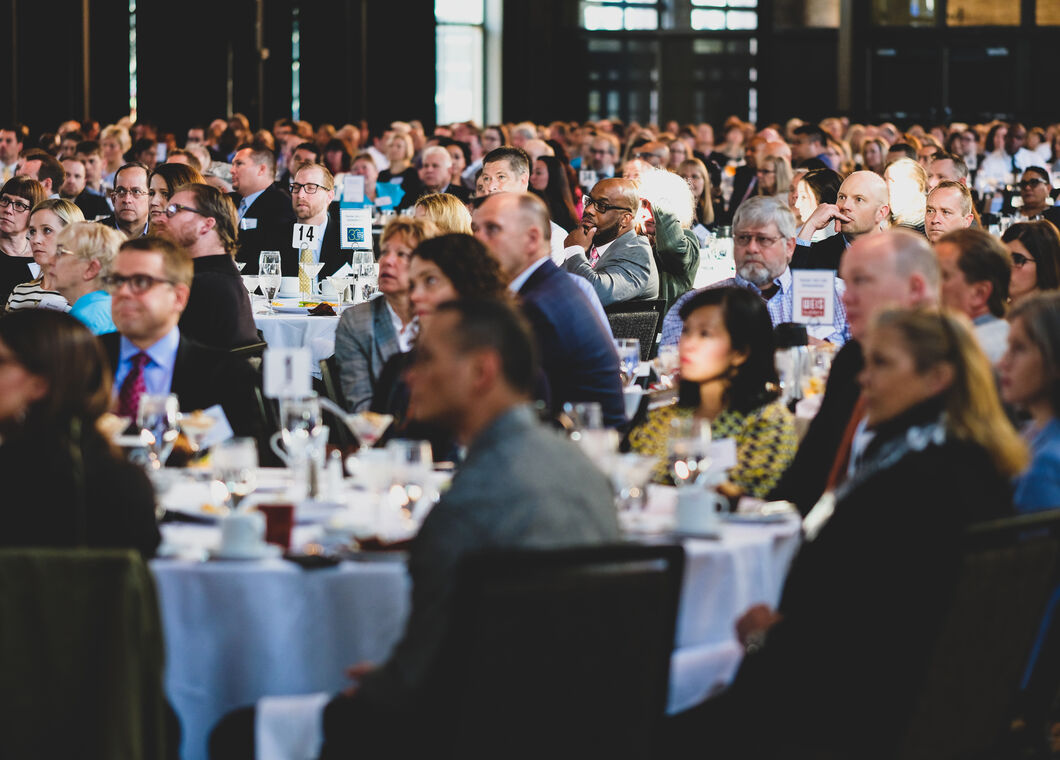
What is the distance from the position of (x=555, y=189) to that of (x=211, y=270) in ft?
18.1

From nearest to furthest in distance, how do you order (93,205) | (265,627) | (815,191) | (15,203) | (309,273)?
(265,627) < (15,203) < (309,273) < (815,191) < (93,205)

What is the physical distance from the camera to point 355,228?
8.73 metres

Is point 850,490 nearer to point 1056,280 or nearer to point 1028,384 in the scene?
point 1028,384

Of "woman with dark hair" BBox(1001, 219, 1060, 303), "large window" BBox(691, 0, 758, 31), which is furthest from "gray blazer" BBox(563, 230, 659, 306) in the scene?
"large window" BBox(691, 0, 758, 31)

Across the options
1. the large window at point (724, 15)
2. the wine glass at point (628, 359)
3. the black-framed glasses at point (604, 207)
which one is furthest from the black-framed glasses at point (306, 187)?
the large window at point (724, 15)

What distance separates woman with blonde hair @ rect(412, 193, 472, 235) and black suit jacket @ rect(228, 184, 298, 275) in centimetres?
308

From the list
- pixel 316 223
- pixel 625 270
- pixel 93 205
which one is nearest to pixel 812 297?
pixel 625 270

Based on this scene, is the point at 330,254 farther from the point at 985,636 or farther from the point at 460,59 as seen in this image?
the point at 460,59

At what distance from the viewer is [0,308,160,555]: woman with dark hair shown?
3.01 m

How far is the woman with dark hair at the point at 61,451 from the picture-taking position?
3012 millimetres

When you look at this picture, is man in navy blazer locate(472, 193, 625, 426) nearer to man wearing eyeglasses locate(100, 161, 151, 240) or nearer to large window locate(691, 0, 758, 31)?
man wearing eyeglasses locate(100, 161, 151, 240)

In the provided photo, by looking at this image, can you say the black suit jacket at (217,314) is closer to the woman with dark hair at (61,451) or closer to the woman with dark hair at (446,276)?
the woman with dark hair at (446,276)

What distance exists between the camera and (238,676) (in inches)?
124

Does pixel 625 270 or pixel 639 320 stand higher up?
pixel 625 270
